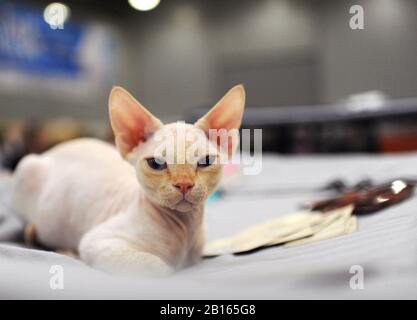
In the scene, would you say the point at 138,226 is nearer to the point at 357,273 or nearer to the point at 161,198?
the point at 161,198

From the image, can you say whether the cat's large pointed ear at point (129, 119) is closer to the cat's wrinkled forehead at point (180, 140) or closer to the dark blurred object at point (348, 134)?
the cat's wrinkled forehead at point (180, 140)

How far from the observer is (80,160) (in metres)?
0.49

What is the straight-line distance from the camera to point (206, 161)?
13.1 inches

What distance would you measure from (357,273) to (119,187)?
200 millimetres

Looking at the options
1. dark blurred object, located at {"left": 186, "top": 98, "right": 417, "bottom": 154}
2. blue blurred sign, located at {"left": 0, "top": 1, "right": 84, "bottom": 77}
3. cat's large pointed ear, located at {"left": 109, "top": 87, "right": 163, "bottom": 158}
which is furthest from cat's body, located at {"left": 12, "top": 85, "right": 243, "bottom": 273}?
dark blurred object, located at {"left": 186, "top": 98, "right": 417, "bottom": 154}

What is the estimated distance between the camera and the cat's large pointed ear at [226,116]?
1.13ft

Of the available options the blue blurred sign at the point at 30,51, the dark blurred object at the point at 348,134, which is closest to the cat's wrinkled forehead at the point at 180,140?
the blue blurred sign at the point at 30,51

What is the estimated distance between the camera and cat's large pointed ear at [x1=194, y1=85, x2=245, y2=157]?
13.5 inches

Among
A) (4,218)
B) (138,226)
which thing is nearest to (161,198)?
(138,226)

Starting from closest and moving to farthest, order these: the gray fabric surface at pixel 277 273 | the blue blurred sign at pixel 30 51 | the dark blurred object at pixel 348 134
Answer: the gray fabric surface at pixel 277 273
the blue blurred sign at pixel 30 51
the dark blurred object at pixel 348 134

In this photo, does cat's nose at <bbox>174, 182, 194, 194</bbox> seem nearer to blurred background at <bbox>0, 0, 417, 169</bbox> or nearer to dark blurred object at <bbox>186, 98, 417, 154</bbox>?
blurred background at <bbox>0, 0, 417, 169</bbox>

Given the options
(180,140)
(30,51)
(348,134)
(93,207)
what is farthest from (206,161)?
(348,134)

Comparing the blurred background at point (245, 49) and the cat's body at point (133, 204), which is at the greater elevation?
the blurred background at point (245, 49)

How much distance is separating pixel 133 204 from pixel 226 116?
3.9 inches
